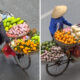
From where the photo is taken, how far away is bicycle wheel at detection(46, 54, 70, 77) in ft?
3.69

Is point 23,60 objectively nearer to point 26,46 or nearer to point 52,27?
point 26,46

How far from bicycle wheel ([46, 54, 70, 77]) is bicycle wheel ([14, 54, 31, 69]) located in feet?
0.61

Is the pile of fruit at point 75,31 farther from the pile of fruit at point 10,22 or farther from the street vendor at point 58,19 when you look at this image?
the pile of fruit at point 10,22

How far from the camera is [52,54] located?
3.69 ft

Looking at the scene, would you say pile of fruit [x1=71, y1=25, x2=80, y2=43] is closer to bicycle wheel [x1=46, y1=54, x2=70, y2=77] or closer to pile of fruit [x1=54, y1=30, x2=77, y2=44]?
pile of fruit [x1=54, y1=30, x2=77, y2=44]

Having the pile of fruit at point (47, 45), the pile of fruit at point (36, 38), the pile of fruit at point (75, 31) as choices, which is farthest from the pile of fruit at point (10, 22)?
the pile of fruit at point (75, 31)

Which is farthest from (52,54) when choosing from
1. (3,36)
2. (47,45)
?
(3,36)

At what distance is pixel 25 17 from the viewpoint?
122cm

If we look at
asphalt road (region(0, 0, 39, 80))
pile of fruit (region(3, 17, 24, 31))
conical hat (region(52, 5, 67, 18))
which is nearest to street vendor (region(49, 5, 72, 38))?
conical hat (region(52, 5, 67, 18))

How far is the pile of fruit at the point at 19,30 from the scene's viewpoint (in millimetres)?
1200

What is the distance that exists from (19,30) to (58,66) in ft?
1.00

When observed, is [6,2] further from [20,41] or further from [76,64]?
[76,64]

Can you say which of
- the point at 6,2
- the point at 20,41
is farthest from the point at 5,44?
the point at 6,2

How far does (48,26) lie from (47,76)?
0.91ft
